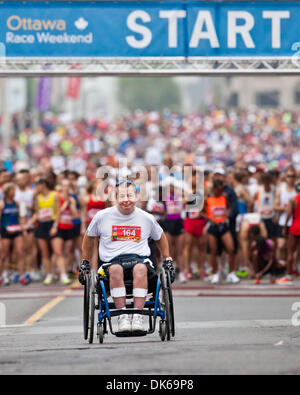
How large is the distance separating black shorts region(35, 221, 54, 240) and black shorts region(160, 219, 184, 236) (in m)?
1.94

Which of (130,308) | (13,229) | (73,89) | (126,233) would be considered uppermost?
(73,89)

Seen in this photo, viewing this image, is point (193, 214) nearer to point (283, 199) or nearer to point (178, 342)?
point (283, 199)

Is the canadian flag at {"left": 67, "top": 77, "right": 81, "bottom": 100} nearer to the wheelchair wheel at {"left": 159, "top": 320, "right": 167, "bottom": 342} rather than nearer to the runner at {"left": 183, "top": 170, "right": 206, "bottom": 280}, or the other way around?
the runner at {"left": 183, "top": 170, "right": 206, "bottom": 280}

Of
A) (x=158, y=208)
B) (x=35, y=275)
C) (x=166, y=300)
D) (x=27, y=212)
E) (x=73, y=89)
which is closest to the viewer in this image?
(x=166, y=300)

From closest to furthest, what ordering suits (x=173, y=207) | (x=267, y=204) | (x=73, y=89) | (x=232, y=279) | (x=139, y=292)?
(x=139, y=292) < (x=232, y=279) < (x=173, y=207) < (x=267, y=204) < (x=73, y=89)

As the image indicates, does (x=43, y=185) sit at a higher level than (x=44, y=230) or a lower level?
higher

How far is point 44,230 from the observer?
20.1 metres

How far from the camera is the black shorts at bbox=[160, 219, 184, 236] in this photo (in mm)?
20234

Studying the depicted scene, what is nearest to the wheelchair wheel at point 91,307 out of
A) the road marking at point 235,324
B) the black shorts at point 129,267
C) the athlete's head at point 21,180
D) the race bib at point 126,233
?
the black shorts at point 129,267

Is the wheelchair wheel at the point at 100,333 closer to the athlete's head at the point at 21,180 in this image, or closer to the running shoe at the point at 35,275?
the athlete's head at the point at 21,180

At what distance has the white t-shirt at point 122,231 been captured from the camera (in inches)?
442

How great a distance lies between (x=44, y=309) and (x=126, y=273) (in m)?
4.64

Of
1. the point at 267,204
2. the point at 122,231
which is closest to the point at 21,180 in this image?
the point at 267,204
